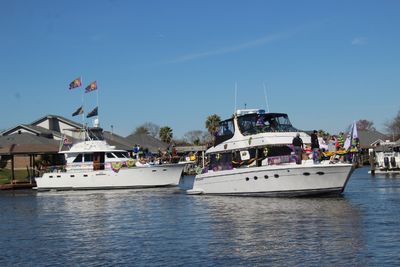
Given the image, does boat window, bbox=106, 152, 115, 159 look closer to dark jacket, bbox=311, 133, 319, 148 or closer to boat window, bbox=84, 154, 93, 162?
boat window, bbox=84, 154, 93, 162

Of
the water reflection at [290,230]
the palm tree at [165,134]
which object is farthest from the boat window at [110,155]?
the palm tree at [165,134]

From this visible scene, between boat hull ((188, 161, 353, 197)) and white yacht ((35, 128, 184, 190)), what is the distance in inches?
536

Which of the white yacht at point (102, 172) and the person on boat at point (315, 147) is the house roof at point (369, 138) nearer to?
the white yacht at point (102, 172)

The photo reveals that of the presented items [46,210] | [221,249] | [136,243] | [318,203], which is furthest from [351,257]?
[46,210]

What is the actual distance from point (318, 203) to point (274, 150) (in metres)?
5.56

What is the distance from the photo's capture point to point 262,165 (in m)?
32.0

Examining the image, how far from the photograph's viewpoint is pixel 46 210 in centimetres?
3067

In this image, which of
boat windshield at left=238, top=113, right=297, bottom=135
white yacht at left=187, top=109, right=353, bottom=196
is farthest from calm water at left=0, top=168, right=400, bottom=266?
boat windshield at left=238, top=113, right=297, bottom=135

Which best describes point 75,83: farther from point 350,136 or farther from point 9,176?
point 350,136

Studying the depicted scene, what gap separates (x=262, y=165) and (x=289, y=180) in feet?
7.49

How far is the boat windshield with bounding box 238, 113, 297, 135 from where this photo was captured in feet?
108

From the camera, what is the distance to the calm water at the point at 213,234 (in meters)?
15.4

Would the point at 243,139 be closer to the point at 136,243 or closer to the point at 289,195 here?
the point at 289,195

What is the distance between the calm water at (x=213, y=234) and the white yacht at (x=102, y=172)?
15699 mm
